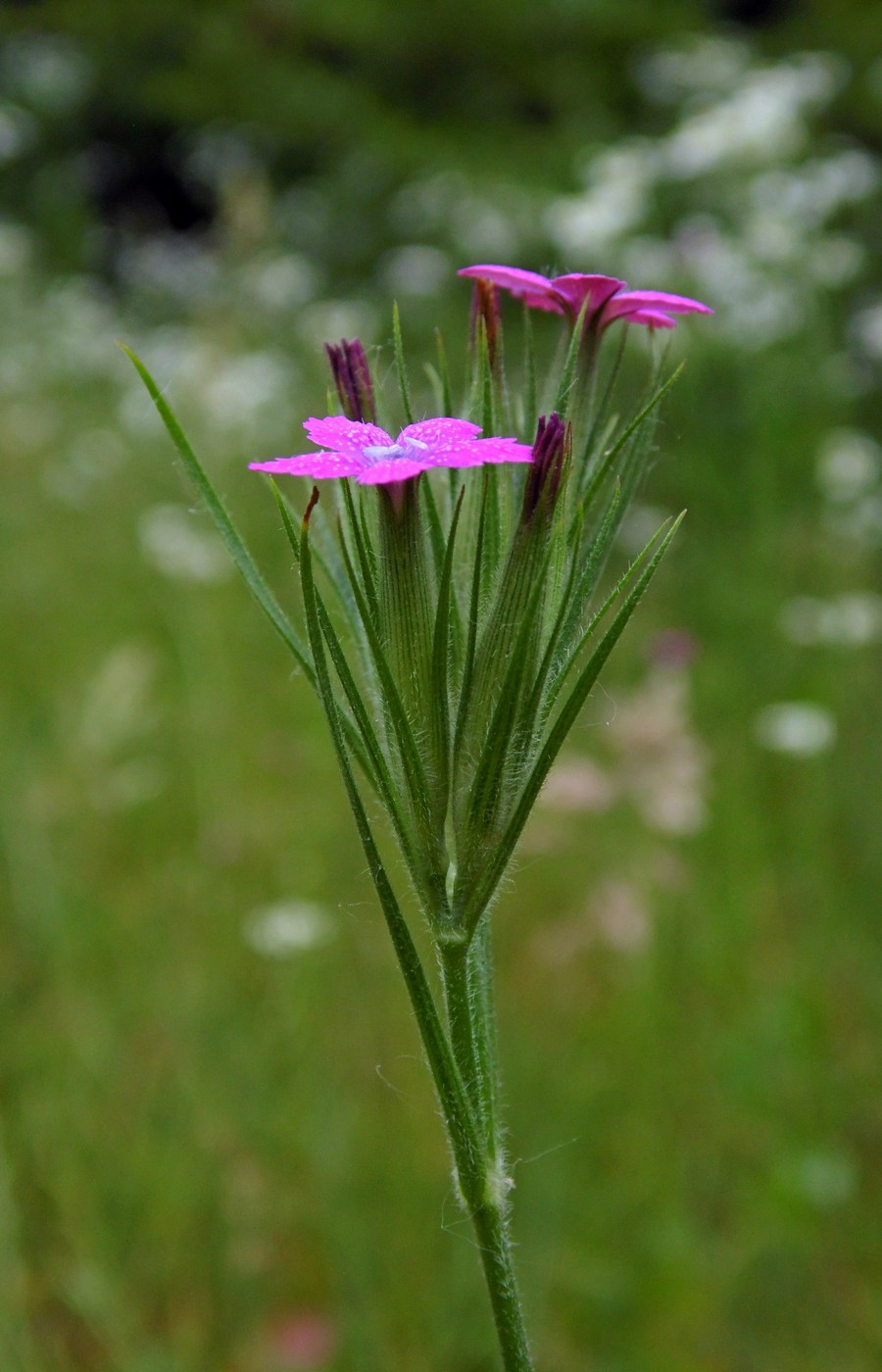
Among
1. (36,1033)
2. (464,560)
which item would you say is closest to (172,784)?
(36,1033)

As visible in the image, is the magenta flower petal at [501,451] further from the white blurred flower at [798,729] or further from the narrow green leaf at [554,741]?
the white blurred flower at [798,729]

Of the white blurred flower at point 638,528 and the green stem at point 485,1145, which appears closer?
the green stem at point 485,1145

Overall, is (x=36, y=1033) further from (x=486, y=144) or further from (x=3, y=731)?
(x=486, y=144)

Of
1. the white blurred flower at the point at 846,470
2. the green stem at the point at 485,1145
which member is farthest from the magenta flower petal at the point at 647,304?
the white blurred flower at the point at 846,470

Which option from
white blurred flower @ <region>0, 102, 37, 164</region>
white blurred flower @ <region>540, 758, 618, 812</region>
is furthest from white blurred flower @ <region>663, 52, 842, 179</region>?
white blurred flower @ <region>0, 102, 37, 164</region>

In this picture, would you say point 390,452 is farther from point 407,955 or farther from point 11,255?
point 11,255

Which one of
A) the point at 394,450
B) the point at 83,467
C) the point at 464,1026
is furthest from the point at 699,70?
the point at 464,1026

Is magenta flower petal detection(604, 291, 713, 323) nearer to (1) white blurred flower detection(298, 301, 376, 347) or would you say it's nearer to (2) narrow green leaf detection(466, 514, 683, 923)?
(2) narrow green leaf detection(466, 514, 683, 923)
